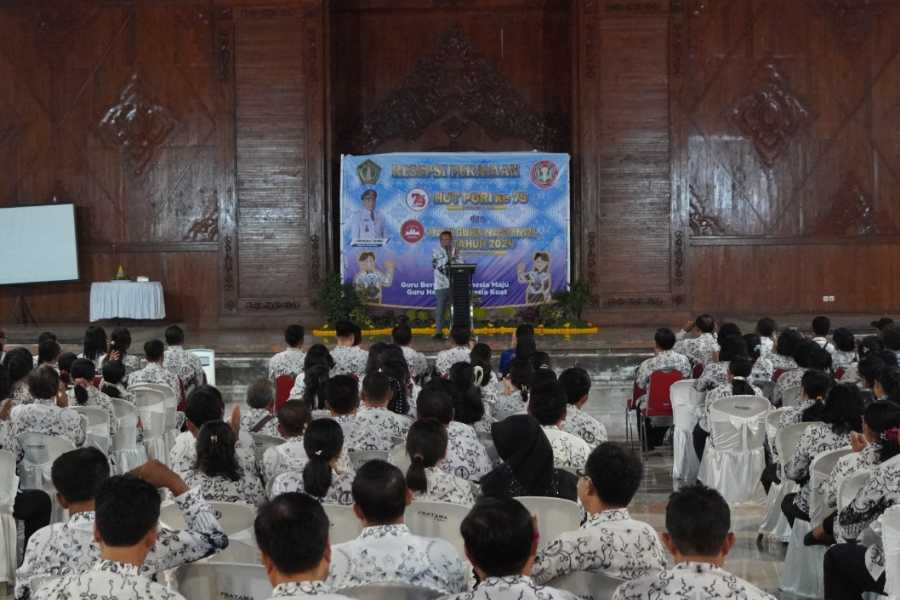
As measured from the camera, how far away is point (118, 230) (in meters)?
15.2

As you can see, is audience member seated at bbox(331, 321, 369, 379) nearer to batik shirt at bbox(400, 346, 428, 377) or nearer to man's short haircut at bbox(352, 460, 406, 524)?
batik shirt at bbox(400, 346, 428, 377)

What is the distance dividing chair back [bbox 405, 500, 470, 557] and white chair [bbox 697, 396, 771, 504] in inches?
127

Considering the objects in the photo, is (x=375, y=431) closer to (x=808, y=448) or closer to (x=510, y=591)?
(x=808, y=448)

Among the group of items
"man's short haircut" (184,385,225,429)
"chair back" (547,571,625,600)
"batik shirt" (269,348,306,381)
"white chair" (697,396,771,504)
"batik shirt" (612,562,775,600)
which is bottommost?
"white chair" (697,396,771,504)

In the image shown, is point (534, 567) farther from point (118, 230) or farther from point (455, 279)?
point (118, 230)

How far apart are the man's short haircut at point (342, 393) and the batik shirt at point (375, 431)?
9 centimetres

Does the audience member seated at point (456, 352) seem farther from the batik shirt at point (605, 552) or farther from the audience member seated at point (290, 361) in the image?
the batik shirt at point (605, 552)

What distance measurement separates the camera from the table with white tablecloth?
14008 millimetres

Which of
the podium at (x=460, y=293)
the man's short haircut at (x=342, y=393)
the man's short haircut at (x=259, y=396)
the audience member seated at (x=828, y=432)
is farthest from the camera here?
the podium at (x=460, y=293)

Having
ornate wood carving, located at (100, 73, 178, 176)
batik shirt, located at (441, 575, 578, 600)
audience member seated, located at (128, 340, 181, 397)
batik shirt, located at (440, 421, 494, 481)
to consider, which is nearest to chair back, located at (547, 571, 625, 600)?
batik shirt, located at (441, 575, 578, 600)

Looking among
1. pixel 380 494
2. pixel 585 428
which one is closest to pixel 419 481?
pixel 380 494

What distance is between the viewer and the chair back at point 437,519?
3.83 meters

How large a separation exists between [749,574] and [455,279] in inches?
279

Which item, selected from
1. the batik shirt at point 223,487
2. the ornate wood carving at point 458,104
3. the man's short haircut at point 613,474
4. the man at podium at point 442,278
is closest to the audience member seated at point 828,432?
the man's short haircut at point 613,474
